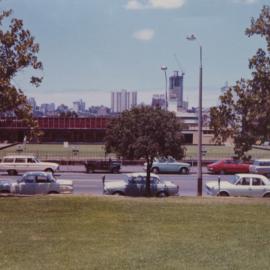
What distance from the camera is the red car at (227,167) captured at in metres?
46.3

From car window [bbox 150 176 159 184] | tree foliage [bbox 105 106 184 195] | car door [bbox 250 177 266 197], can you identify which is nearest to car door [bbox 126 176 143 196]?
car window [bbox 150 176 159 184]

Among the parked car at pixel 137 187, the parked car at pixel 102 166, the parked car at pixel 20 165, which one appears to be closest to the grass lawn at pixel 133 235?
the parked car at pixel 137 187

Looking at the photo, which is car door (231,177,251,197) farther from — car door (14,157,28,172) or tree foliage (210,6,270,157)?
car door (14,157,28,172)

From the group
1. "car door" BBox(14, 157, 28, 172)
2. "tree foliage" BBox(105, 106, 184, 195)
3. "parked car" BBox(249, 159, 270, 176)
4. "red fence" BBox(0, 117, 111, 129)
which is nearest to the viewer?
"tree foliage" BBox(105, 106, 184, 195)

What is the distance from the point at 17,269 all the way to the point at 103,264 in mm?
1299

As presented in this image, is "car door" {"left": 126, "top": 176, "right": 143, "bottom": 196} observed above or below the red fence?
below

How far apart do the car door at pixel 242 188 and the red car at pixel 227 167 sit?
1955 centimetres

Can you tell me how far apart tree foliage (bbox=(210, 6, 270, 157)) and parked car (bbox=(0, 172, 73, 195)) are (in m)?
8.69

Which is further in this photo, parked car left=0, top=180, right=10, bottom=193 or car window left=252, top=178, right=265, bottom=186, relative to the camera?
car window left=252, top=178, right=265, bottom=186

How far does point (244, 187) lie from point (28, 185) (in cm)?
Result: 914

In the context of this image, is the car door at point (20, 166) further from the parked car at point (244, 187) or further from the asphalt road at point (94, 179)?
the parked car at point (244, 187)

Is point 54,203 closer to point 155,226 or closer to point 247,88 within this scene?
point 155,226

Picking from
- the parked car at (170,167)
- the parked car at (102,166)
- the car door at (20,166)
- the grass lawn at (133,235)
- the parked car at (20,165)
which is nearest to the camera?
the grass lawn at (133,235)

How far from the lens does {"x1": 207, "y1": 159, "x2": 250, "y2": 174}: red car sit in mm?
46312
